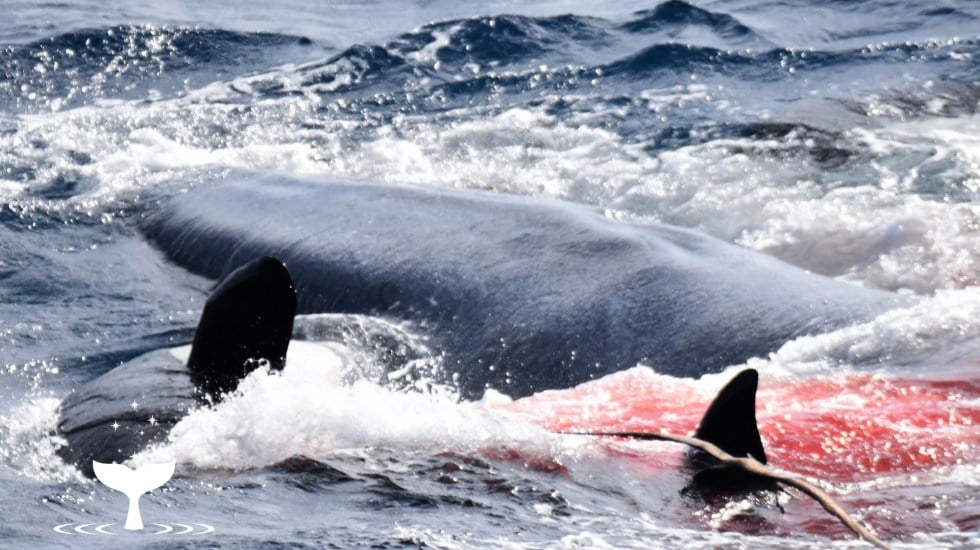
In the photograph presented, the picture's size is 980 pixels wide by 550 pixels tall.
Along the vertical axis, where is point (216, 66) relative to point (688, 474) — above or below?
below

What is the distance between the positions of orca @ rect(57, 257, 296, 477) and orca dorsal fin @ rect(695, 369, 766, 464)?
2.06 meters

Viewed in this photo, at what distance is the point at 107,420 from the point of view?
5.32 m

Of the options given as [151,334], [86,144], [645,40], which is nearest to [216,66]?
[86,144]

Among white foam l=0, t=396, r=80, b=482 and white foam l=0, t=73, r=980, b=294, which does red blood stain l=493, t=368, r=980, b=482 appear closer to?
white foam l=0, t=396, r=80, b=482

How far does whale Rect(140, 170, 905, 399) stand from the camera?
245 inches

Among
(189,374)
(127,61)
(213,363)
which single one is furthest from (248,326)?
(127,61)

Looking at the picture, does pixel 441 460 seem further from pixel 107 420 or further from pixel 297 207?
pixel 297 207

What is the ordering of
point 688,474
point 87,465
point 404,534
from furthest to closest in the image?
point 87,465
point 688,474
point 404,534

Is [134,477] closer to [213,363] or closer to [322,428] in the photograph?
[322,428]

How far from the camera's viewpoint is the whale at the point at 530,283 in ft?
20.4

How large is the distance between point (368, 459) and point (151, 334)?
11.9 feet

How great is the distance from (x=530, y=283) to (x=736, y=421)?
9.84 feet

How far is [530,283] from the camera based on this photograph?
7.04 meters

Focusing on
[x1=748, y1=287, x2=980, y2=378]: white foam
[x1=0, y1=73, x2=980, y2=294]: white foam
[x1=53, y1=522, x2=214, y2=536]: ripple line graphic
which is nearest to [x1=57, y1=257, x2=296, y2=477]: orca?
[x1=53, y1=522, x2=214, y2=536]: ripple line graphic
